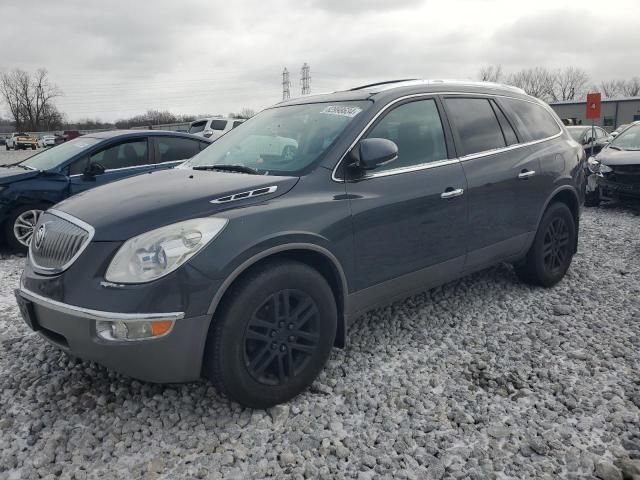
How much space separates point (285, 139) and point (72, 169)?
14.0ft

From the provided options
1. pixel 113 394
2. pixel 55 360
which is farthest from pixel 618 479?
pixel 55 360

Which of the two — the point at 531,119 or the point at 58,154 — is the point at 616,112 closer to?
the point at 531,119

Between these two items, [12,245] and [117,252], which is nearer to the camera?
[117,252]

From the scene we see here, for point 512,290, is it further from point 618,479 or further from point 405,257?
point 618,479

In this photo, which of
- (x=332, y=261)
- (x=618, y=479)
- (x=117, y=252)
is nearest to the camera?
(x=618, y=479)

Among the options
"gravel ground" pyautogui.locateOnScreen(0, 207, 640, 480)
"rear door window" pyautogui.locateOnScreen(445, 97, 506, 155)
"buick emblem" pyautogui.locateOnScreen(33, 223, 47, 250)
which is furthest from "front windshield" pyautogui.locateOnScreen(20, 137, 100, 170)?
"rear door window" pyautogui.locateOnScreen(445, 97, 506, 155)

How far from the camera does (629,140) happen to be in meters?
9.19

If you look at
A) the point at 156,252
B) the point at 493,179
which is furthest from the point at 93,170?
the point at 493,179

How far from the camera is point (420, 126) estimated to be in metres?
3.58

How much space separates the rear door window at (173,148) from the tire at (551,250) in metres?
4.90

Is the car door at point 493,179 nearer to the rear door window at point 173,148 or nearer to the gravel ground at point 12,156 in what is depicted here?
the rear door window at point 173,148

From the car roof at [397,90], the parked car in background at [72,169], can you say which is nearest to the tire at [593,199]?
the car roof at [397,90]

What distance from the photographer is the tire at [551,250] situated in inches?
176

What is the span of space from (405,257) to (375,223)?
37 centimetres
